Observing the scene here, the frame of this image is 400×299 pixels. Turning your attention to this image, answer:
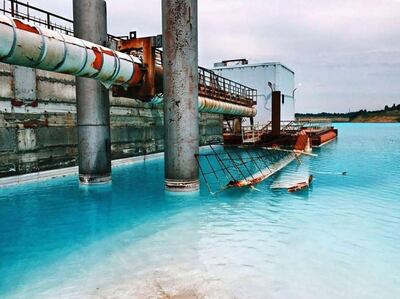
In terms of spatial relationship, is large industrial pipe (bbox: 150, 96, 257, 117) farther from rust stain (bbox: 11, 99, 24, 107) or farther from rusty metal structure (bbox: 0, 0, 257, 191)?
rust stain (bbox: 11, 99, 24, 107)

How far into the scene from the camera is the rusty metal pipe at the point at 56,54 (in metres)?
7.18

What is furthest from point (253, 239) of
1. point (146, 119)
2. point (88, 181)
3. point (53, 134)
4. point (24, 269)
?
point (146, 119)

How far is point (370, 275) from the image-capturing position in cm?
539

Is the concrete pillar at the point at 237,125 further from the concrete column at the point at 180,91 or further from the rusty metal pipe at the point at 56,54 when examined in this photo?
the rusty metal pipe at the point at 56,54

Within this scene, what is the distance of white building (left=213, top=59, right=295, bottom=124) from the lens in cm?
4028

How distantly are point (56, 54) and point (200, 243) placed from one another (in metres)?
5.92

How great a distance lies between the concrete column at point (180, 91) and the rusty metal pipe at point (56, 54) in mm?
1558

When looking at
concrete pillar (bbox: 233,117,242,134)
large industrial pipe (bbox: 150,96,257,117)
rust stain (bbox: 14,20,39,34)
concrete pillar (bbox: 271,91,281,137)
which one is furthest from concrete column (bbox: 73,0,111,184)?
concrete pillar (bbox: 233,117,242,134)

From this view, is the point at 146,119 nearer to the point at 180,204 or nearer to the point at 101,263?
the point at 180,204

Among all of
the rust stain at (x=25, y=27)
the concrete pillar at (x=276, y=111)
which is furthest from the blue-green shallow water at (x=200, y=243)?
the concrete pillar at (x=276, y=111)

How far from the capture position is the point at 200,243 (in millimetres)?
6863

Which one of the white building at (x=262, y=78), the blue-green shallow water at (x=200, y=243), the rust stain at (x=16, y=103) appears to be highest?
the white building at (x=262, y=78)

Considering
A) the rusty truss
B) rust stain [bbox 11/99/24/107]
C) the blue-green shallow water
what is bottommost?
the blue-green shallow water

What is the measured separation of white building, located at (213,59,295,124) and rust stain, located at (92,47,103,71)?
32.8 metres
